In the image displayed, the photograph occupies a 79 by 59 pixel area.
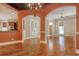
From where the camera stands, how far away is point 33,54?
161 inches

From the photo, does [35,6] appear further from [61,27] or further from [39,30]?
[61,27]

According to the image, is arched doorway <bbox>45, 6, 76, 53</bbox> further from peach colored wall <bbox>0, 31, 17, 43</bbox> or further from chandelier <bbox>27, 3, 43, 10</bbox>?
peach colored wall <bbox>0, 31, 17, 43</bbox>

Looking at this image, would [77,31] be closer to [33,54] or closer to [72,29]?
[72,29]

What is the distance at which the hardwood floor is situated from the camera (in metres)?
4.10

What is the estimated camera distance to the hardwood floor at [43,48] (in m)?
4.10

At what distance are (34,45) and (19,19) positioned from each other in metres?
0.68

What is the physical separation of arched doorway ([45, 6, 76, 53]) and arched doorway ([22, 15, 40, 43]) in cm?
22

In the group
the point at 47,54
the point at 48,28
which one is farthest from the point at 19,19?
the point at 47,54

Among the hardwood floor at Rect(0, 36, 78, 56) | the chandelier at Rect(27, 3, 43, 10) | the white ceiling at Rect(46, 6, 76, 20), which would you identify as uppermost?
the chandelier at Rect(27, 3, 43, 10)

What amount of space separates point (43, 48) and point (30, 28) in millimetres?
546

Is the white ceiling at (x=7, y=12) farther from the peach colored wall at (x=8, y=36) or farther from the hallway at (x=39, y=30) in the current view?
the peach colored wall at (x=8, y=36)

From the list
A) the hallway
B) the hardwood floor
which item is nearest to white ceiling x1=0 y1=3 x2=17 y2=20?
the hallway

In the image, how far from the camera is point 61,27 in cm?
417

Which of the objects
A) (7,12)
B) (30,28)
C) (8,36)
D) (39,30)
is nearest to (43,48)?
(39,30)
